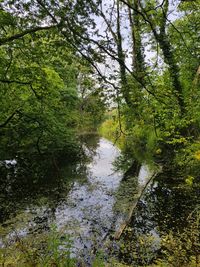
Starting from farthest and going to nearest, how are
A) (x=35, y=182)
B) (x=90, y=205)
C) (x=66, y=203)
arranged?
1. (x=35, y=182)
2. (x=66, y=203)
3. (x=90, y=205)

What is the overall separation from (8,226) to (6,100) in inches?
187

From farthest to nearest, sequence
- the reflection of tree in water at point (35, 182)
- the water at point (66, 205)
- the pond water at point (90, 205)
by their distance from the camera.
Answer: the reflection of tree in water at point (35, 182) < the water at point (66, 205) < the pond water at point (90, 205)

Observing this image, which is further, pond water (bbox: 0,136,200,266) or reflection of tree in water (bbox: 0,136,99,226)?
reflection of tree in water (bbox: 0,136,99,226)

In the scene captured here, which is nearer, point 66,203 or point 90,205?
point 90,205

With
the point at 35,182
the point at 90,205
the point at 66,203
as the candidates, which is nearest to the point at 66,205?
the point at 66,203

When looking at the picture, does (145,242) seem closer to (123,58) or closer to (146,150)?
(123,58)

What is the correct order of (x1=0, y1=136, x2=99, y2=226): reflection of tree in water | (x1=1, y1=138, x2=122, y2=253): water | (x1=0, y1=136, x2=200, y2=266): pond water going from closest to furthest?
(x1=0, y1=136, x2=200, y2=266): pond water < (x1=1, y1=138, x2=122, y2=253): water < (x1=0, y1=136, x2=99, y2=226): reflection of tree in water

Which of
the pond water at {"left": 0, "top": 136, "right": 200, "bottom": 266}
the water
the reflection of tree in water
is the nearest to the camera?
the pond water at {"left": 0, "top": 136, "right": 200, "bottom": 266}

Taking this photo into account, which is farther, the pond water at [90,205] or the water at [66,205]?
the water at [66,205]

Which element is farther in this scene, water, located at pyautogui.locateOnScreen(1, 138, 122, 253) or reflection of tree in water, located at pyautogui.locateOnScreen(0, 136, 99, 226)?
reflection of tree in water, located at pyautogui.locateOnScreen(0, 136, 99, 226)

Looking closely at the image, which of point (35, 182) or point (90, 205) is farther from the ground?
point (35, 182)

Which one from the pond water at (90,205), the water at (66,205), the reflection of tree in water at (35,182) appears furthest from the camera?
the reflection of tree in water at (35,182)

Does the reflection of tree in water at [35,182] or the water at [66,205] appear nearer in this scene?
the water at [66,205]

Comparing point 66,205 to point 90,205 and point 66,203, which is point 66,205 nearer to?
point 66,203
